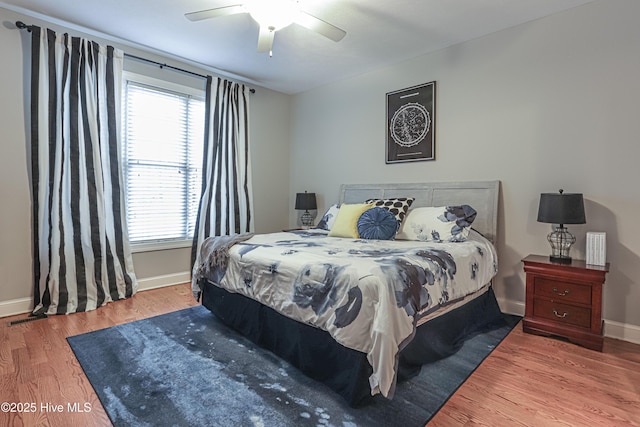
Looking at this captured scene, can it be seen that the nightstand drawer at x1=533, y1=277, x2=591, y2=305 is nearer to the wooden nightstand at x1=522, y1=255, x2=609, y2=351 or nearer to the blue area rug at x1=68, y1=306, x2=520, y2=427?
the wooden nightstand at x1=522, y1=255, x2=609, y2=351

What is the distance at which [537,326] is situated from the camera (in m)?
2.55

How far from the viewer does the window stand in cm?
362

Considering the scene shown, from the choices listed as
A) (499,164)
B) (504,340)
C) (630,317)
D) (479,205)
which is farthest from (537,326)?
(499,164)

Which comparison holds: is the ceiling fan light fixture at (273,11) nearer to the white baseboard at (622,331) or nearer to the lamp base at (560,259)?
the lamp base at (560,259)

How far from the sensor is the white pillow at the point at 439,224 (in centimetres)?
283

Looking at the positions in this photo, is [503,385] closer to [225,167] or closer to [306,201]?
[306,201]

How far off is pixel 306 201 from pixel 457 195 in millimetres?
2014

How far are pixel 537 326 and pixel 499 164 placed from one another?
146 cm

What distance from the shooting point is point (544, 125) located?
2855mm

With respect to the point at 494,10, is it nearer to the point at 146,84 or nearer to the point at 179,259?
the point at 146,84

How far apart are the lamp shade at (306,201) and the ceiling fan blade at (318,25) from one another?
2.35 meters

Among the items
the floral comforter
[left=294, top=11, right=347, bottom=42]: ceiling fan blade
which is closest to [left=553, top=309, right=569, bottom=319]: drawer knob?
the floral comforter

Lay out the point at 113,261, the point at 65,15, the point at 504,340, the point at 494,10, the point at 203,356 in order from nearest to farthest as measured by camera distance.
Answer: the point at 203,356
the point at 504,340
the point at 494,10
the point at 65,15
the point at 113,261

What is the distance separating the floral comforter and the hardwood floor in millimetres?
467
